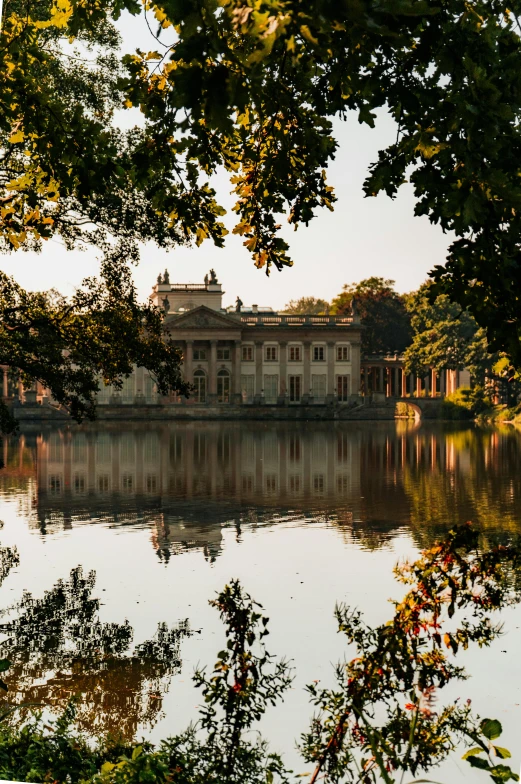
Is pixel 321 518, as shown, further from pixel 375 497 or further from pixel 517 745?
pixel 517 745

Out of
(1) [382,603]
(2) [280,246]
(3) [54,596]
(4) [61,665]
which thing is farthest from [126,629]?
(2) [280,246]

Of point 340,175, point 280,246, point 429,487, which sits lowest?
point 429,487

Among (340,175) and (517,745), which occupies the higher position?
(340,175)

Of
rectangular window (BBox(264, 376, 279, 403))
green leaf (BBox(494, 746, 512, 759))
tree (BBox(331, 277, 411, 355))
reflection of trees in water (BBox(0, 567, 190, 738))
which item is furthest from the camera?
rectangular window (BBox(264, 376, 279, 403))

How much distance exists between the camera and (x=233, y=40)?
3857 mm

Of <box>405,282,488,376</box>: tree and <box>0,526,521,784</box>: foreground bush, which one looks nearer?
<box>0,526,521,784</box>: foreground bush

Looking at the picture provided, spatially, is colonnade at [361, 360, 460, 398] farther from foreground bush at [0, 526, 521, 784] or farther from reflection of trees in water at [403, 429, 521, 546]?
foreground bush at [0, 526, 521, 784]

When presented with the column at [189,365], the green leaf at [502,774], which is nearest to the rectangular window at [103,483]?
the column at [189,365]

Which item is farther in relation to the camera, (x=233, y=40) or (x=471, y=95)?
(x=233, y=40)

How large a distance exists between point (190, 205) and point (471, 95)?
207cm

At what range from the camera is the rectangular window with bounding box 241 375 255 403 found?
829cm

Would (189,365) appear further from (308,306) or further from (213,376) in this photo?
(308,306)

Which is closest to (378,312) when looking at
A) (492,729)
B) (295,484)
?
(492,729)

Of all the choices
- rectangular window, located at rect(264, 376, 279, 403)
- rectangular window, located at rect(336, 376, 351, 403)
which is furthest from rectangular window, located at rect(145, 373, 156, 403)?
rectangular window, located at rect(336, 376, 351, 403)
